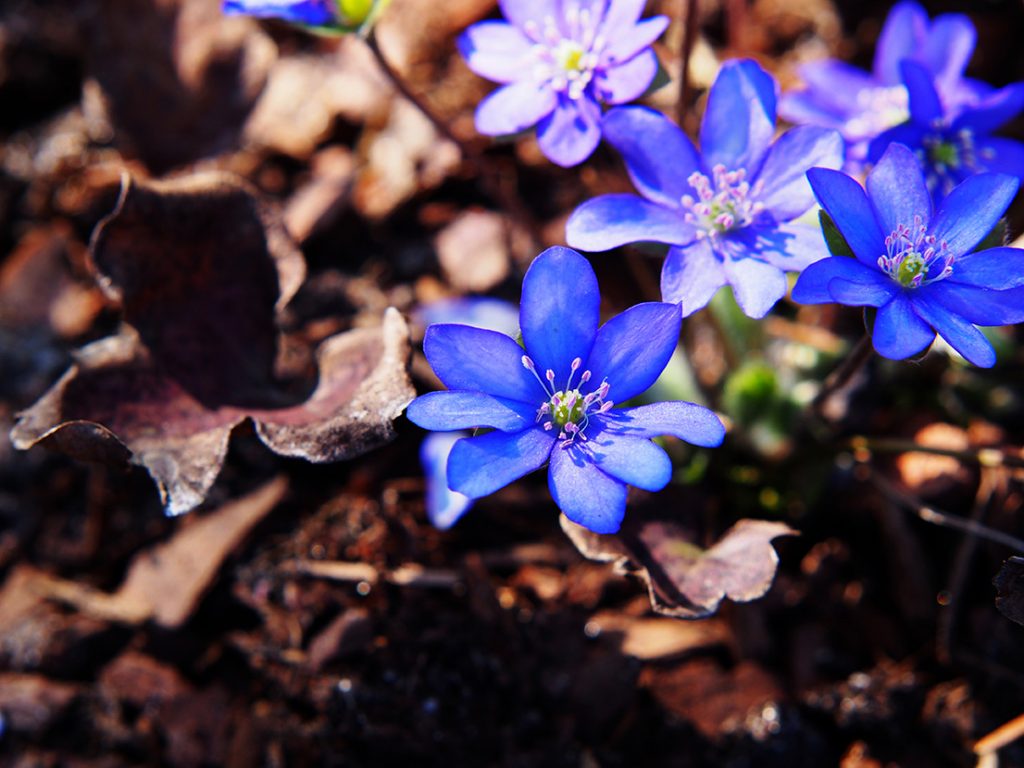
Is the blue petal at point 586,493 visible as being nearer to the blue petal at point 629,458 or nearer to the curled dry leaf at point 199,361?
the blue petal at point 629,458

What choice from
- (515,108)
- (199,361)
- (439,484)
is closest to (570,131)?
(515,108)

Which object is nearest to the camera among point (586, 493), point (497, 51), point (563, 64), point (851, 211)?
point (586, 493)

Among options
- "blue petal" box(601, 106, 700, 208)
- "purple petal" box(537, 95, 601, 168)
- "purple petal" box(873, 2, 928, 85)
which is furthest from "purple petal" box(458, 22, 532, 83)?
"purple petal" box(873, 2, 928, 85)

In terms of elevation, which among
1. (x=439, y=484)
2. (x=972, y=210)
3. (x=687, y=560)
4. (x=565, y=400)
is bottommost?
(x=439, y=484)

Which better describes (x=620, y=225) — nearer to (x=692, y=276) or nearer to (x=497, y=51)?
(x=692, y=276)

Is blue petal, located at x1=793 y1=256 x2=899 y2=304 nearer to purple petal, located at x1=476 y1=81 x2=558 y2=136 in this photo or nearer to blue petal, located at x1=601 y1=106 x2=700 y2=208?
blue petal, located at x1=601 y1=106 x2=700 y2=208

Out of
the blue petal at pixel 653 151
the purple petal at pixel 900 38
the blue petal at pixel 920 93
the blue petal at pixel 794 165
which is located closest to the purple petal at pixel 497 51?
the blue petal at pixel 653 151
